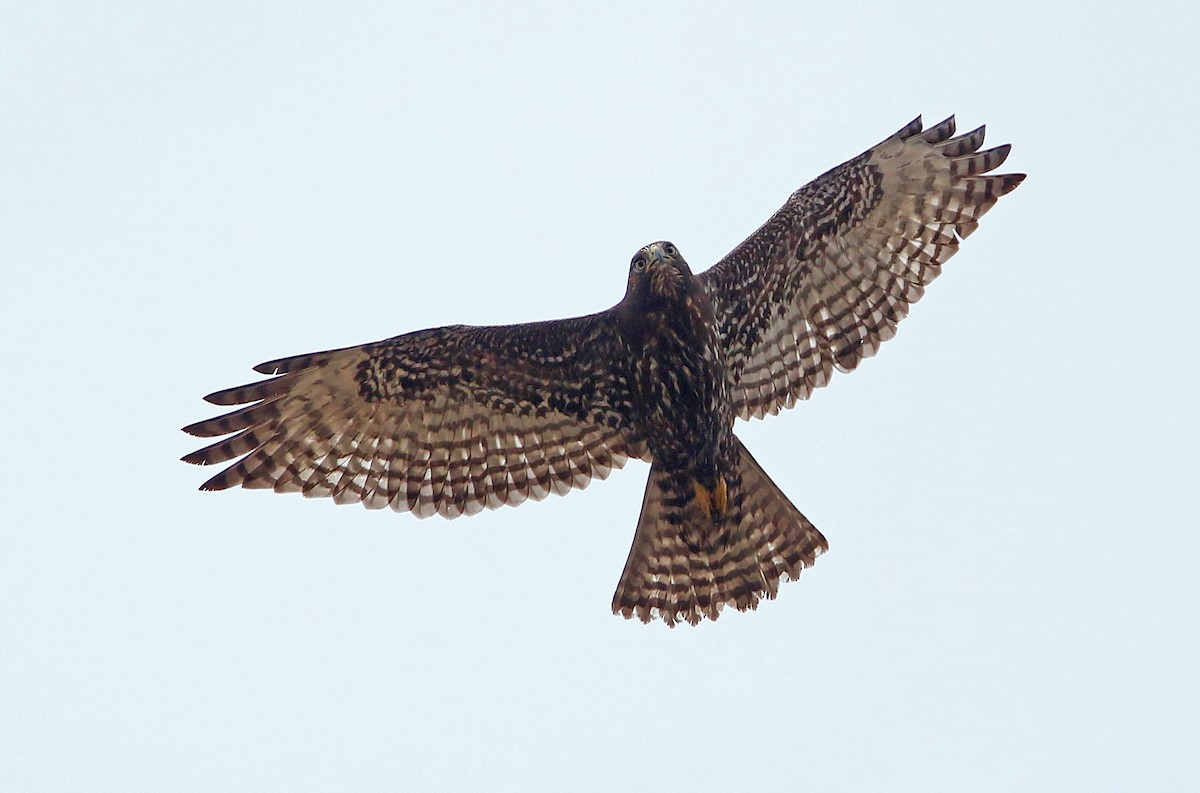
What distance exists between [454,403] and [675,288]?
Answer: 6.23 feet

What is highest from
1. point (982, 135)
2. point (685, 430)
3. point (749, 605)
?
point (982, 135)

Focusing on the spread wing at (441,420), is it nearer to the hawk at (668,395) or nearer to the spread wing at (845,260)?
the hawk at (668,395)

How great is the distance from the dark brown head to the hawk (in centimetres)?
31

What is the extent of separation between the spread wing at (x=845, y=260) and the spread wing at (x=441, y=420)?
1.02 metres

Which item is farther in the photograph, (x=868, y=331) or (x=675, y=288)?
(x=868, y=331)

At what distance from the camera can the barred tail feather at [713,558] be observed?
496 inches

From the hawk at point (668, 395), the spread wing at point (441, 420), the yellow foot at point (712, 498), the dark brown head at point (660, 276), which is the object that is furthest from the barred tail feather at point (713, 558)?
the dark brown head at point (660, 276)

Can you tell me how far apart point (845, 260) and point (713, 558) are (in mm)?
2350

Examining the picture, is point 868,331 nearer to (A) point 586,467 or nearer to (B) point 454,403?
(A) point 586,467

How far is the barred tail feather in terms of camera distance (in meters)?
12.6

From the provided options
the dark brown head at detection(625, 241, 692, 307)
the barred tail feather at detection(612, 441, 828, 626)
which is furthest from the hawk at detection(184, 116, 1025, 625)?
the dark brown head at detection(625, 241, 692, 307)

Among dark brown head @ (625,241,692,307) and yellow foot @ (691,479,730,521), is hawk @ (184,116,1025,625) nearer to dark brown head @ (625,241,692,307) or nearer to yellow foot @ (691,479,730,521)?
yellow foot @ (691,479,730,521)

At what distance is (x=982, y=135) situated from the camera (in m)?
12.3

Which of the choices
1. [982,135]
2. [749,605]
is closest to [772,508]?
[749,605]
